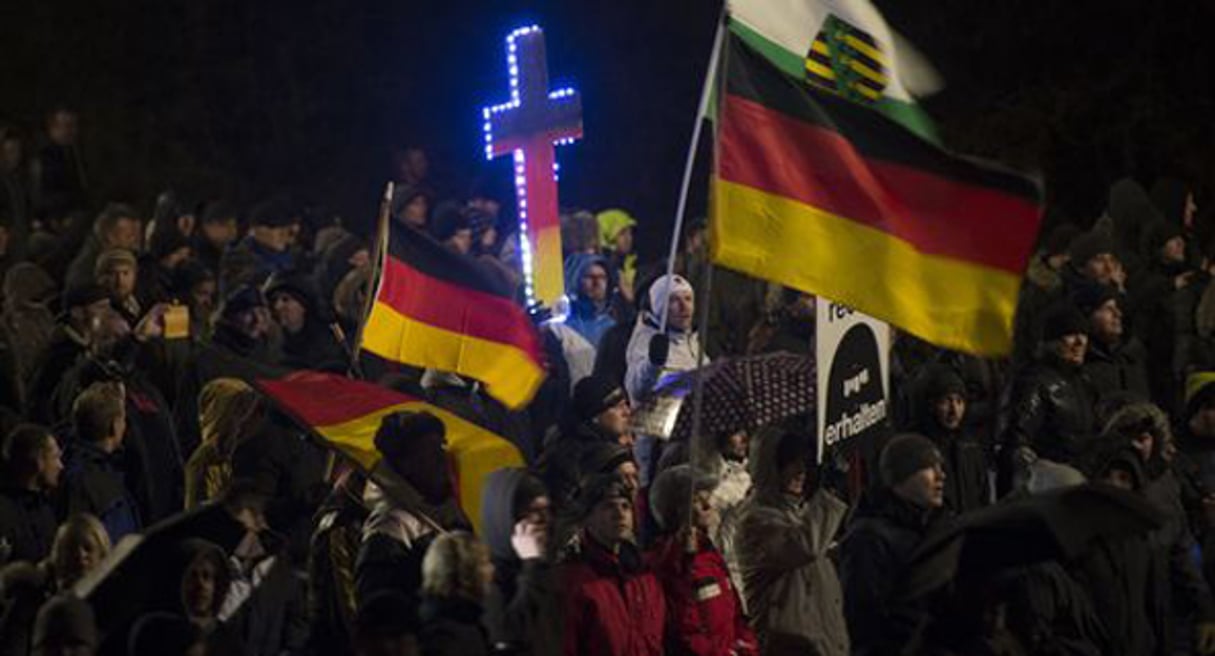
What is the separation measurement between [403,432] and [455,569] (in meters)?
1.39

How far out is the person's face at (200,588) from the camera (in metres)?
11.1

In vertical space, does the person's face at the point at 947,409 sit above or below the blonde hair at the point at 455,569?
above

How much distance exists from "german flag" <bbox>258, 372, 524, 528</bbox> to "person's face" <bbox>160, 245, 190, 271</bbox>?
166 inches

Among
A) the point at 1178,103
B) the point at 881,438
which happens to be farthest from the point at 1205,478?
the point at 1178,103

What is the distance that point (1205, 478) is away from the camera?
1608cm

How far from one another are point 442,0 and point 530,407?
11392 mm

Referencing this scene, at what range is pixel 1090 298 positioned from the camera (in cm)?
1742

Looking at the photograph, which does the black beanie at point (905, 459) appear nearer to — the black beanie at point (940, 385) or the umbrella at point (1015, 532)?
the umbrella at point (1015, 532)

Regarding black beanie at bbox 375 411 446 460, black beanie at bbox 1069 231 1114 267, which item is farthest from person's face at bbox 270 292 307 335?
black beanie at bbox 1069 231 1114 267

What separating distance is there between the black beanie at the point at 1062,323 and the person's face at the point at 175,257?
4.90m

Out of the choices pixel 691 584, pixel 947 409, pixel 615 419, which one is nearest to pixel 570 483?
pixel 615 419

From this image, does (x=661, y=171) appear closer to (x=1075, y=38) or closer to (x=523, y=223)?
(x=1075, y=38)

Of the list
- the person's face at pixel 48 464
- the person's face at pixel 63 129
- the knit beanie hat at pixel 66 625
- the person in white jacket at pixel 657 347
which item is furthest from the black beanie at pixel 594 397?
the person's face at pixel 63 129

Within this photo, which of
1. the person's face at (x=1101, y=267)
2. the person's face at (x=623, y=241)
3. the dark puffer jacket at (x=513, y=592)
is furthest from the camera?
the person's face at (x=623, y=241)
